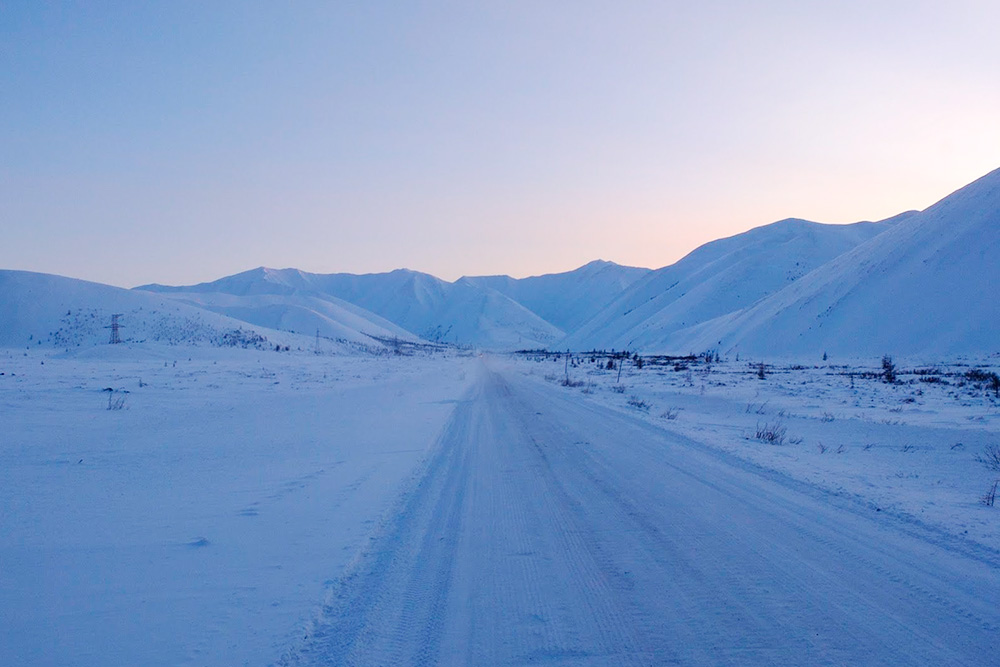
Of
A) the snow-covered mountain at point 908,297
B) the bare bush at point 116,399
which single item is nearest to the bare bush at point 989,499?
the bare bush at point 116,399

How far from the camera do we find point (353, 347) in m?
103

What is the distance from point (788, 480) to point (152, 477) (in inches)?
346

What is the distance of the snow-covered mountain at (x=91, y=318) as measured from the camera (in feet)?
221

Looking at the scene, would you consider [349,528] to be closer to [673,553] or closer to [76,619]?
[76,619]

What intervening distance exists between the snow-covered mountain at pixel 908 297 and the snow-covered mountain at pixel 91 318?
54.9 m

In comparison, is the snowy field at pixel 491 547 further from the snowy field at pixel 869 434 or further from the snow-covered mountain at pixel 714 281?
the snow-covered mountain at pixel 714 281

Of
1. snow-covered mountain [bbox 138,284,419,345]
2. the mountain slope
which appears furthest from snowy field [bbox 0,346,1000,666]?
the mountain slope

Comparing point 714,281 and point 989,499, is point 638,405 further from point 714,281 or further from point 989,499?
point 714,281

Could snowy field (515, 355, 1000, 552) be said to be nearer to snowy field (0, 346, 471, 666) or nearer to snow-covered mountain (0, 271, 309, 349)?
snowy field (0, 346, 471, 666)

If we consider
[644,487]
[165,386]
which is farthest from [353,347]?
[644,487]

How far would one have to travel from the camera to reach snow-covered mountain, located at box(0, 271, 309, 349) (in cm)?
6725

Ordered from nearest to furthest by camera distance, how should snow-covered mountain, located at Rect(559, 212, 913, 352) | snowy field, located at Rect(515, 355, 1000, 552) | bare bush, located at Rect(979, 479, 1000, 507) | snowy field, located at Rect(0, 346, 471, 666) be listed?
snowy field, located at Rect(0, 346, 471, 666) < bare bush, located at Rect(979, 479, 1000, 507) < snowy field, located at Rect(515, 355, 1000, 552) < snow-covered mountain, located at Rect(559, 212, 913, 352)

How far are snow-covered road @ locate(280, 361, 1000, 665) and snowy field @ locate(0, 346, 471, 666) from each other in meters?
0.52

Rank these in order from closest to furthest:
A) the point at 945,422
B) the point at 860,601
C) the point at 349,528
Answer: the point at 860,601
the point at 349,528
the point at 945,422
